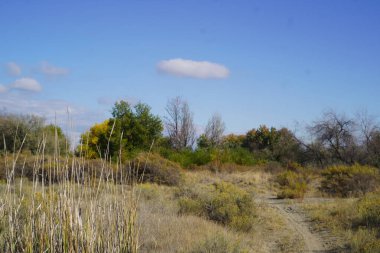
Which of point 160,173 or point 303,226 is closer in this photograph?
point 303,226

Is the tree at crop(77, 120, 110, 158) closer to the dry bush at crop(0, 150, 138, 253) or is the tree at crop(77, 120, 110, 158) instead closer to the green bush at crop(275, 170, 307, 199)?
the dry bush at crop(0, 150, 138, 253)

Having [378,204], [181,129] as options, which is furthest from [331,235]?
[181,129]

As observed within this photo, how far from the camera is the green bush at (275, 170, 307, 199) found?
62.1ft

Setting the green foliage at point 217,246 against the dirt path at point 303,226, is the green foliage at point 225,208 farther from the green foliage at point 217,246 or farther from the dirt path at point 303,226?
the green foliage at point 217,246

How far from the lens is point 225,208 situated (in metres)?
12.2

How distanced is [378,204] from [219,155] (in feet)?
74.2

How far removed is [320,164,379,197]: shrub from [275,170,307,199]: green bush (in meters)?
1.18

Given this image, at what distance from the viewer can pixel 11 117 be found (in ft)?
91.7

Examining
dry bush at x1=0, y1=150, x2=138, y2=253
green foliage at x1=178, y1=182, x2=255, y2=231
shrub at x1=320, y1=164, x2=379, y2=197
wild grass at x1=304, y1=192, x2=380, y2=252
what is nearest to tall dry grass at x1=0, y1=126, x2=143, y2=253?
dry bush at x1=0, y1=150, x2=138, y2=253

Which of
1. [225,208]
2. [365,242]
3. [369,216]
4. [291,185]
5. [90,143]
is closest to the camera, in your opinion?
[365,242]

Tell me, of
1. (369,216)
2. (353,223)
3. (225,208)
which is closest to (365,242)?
(369,216)

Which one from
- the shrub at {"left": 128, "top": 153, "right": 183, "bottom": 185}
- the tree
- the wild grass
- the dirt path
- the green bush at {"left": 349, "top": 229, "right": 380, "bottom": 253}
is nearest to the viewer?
the tree

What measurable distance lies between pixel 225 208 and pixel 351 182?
9113 millimetres

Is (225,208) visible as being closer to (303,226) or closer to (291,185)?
(303,226)
